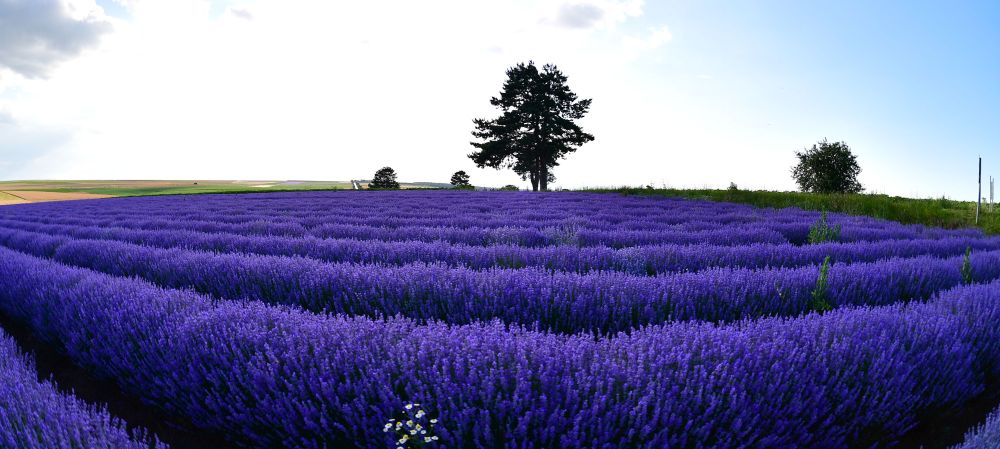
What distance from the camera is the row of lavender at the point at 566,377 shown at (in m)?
1.62

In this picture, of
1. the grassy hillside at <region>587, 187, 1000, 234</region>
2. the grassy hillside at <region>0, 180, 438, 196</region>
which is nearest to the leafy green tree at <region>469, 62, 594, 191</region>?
the grassy hillside at <region>0, 180, 438, 196</region>

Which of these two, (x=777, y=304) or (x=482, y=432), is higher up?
(x=777, y=304)

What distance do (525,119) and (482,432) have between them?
2686cm

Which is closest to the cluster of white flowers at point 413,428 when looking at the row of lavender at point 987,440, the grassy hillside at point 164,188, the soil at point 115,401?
the soil at point 115,401

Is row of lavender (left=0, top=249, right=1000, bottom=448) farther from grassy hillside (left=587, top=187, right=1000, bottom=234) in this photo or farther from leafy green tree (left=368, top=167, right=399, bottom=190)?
leafy green tree (left=368, top=167, right=399, bottom=190)

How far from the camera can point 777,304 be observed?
2.84 m

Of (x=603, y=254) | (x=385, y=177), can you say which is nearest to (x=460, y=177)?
(x=385, y=177)

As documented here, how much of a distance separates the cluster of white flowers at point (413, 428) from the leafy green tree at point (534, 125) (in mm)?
25905

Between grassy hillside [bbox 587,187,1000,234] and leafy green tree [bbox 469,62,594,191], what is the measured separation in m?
13.8

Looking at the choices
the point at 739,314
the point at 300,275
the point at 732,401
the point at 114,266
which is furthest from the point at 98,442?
the point at 114,266

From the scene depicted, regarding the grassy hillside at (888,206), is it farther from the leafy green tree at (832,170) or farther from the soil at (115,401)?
the leafy green tree at (832,170)

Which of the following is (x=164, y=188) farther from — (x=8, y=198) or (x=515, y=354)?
(x=515, y=354)

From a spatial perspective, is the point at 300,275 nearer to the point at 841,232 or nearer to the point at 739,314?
the point at 739,314

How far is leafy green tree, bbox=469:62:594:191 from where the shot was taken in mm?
27406
